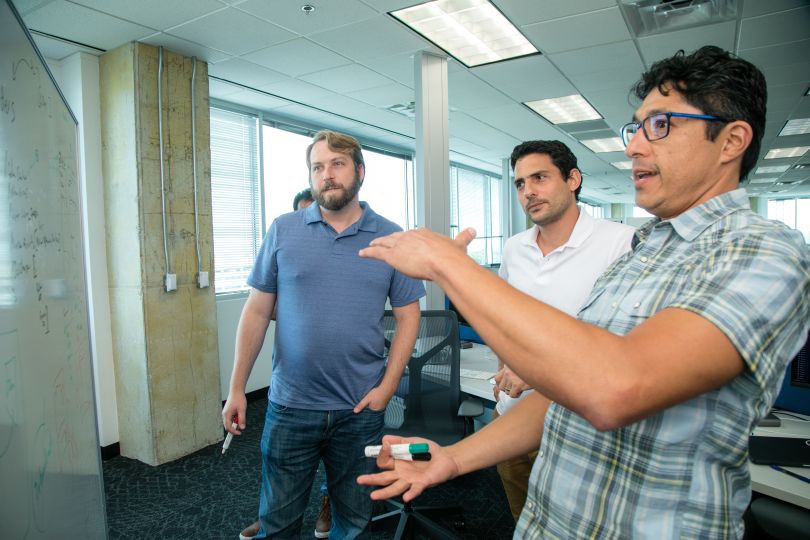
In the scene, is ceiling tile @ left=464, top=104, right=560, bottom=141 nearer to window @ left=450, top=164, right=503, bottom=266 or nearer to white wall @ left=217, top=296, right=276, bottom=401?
window @ left=450, top=164, right=503, bottom=266

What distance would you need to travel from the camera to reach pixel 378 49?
3113mm

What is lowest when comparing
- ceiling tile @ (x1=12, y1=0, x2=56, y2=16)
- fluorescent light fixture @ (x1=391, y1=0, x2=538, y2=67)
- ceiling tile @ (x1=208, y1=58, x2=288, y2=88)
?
ceiling tile @ (x1=12, y1=0, x2=56, y2=16)

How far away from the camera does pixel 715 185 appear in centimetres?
74

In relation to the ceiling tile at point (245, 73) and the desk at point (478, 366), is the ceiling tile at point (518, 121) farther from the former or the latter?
the desk at point (478, 366)

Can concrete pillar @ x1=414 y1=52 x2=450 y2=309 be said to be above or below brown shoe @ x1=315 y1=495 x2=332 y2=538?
above

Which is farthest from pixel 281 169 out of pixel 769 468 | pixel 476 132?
pixel 769 468

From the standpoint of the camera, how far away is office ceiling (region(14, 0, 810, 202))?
255 centimetres

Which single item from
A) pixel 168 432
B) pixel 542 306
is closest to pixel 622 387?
pixel 542 306

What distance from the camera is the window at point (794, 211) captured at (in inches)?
558

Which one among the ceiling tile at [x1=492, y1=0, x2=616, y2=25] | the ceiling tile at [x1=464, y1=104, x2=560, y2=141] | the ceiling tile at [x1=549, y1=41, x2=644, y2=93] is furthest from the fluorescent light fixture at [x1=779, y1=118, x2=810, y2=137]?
the ceiling tile at [x1=492, y1=0, x2=616, y2=25]

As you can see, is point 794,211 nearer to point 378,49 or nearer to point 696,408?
point 378,49

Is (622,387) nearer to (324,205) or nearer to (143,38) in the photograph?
(324,205)

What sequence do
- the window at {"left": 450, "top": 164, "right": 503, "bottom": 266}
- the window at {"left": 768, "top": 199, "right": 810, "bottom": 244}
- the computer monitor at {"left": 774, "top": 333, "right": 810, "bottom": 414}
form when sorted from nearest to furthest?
the computer monitor at {"left": 774, "top": 333, "right": 810, "bottom": 414} → the window at {"left": 450, "top": 164, "right": 503, "bottom": 266} → the window at {"left": 768, "top": 199, "right": 810, "bottom": 244}

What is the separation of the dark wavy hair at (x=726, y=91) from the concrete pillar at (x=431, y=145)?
98.4 inches
